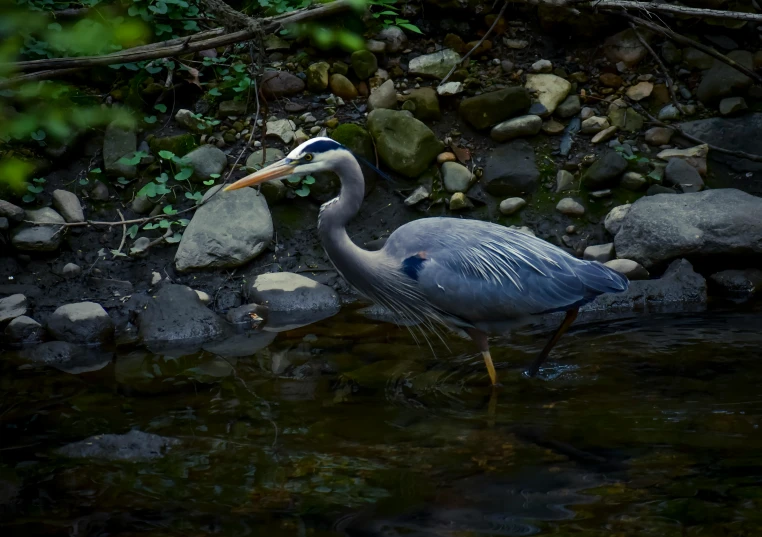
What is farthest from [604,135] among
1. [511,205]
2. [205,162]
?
[205,162]

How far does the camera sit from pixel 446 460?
377 cm

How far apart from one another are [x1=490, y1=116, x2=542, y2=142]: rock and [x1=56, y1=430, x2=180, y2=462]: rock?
4.13m

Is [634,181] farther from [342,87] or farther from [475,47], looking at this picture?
[342,87]

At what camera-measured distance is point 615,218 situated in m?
6.42

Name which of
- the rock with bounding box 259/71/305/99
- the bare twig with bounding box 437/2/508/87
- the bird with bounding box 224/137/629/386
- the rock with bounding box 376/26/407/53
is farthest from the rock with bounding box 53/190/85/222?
the bare twig with bounding box 437/2/508/87

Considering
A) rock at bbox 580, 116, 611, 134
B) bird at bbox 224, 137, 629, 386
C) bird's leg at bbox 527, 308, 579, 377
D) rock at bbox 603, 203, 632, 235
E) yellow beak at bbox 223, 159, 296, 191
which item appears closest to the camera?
yellow beak at bbox 223, 159, 296, 191

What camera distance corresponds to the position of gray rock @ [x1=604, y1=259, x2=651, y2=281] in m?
6.05

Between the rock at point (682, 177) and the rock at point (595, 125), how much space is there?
67cm

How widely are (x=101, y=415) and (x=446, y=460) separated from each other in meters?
1.96

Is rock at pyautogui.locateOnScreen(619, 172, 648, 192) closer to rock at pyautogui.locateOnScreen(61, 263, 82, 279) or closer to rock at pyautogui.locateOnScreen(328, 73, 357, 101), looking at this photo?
rock at pyautogui.locateOnScreen(328, 73, 357, 101)

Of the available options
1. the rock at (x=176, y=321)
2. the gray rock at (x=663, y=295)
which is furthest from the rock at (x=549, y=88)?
the rock at (x=176, y=321)

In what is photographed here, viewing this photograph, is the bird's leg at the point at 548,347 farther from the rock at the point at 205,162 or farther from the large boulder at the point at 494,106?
the rock at the point at 205,162

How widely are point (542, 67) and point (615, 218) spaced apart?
1.75 metres

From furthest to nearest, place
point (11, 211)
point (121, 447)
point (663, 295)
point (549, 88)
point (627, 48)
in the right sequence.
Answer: point (627, 48) < point (549, 88) < point (11, 211) < point (663, 295) < point (121, 447)
